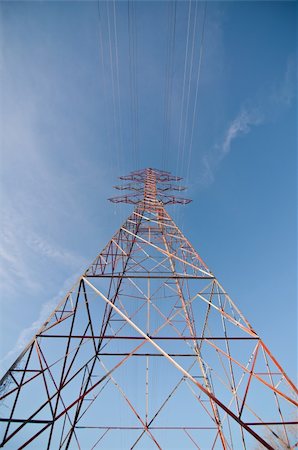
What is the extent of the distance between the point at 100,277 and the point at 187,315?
A: 10.7 feet

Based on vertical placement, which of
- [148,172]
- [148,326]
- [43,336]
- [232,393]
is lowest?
[43,336]

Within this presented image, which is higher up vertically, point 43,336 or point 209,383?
point 209,383

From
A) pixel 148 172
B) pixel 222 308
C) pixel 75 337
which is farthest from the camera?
pixel 148 172

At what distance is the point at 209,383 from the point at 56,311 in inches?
211

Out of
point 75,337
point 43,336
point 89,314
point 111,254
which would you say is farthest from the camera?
point 111,254

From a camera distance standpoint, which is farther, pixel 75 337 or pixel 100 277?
pixel 100 277

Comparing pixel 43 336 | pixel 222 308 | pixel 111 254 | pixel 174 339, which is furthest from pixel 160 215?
pixel 43 336

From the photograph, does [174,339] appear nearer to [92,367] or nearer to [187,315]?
[187,315]

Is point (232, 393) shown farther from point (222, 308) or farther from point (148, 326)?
point (148, 326)

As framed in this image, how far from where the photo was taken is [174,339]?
6.08m

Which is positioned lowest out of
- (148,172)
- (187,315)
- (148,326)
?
(148,326)

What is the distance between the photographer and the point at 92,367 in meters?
7.94

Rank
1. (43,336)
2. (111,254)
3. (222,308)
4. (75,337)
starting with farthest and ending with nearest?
(111,254)
(222,308)
(75,337)
(43,336)

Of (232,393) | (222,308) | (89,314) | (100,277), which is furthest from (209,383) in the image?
(100,277)
